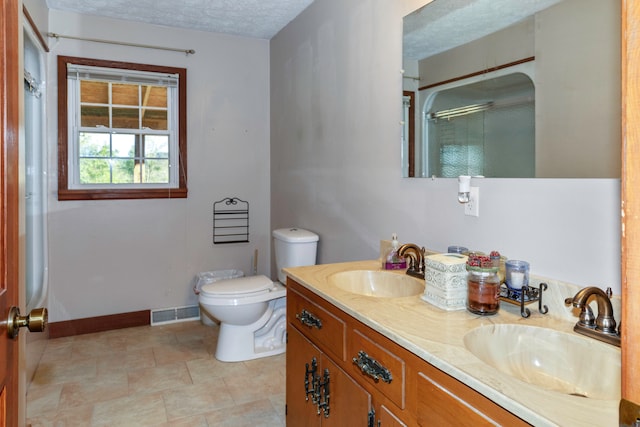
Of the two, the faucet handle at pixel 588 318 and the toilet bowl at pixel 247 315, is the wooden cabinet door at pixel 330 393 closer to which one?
the faucet handle at pixel 588 318

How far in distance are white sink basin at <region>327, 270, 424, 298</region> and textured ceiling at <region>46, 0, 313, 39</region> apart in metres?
2.10

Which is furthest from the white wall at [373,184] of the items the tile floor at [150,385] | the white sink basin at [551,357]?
the tile floor at [150,385]

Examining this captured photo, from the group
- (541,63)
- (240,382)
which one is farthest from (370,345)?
(240,382)

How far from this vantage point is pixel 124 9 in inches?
126

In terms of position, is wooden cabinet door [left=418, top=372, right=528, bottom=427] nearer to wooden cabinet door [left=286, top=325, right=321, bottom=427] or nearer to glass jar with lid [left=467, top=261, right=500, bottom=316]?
glass jar with lid [left=467, top=261, right=500, bottom=316]

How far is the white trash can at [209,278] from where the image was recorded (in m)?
3.58

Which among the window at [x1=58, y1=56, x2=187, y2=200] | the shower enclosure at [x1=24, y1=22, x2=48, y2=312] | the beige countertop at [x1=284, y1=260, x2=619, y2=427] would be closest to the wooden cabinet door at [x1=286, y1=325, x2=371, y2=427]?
the beige countertop at [x1=284, y1=260, x2=619, y2=427]

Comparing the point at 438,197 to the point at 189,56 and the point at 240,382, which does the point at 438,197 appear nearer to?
the point at 240,382

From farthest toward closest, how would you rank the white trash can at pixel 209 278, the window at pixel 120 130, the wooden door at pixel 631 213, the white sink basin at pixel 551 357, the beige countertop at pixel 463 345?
the white trash can at pixel 209 278, the window at pixel 120 130, the white sink basin at pixel 551 357, the beige countertop at pixel 463 345, the wooden door at pixel 631 213

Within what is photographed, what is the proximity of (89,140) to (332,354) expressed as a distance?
2.88 metres

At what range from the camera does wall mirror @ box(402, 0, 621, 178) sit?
1231 mm

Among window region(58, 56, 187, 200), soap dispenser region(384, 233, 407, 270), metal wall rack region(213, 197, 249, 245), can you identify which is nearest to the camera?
soap dispenser region(384, 233, 407, 270)

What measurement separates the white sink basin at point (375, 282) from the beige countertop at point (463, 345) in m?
0.13

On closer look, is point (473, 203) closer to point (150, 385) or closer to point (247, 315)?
point (247, 315)
